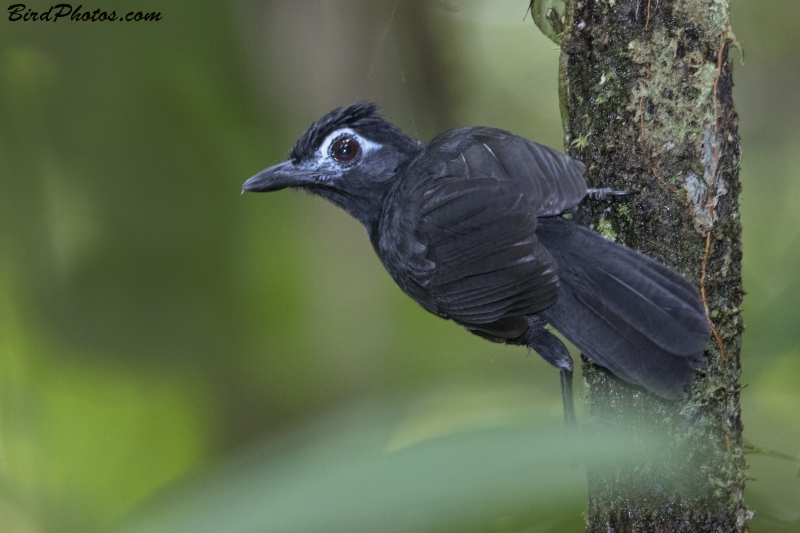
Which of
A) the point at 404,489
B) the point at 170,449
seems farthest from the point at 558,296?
the point at 170,449

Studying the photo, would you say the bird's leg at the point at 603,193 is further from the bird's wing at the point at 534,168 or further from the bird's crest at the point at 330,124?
the bird's crest at the point at 330,124

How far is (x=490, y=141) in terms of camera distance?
2184 mm

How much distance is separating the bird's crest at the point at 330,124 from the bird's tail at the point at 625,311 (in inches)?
32.9

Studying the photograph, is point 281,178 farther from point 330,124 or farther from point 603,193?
point 603,193

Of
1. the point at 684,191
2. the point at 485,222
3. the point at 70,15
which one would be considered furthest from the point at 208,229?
the point at 684,191

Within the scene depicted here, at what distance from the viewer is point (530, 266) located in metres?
1.97

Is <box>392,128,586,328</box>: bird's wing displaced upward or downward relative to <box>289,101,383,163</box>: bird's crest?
downward

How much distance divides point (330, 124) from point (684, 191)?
1.28m

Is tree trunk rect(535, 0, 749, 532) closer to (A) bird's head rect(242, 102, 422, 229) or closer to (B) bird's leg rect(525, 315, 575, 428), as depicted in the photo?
(B) bird's leg rect(525, 315, 575, 428)

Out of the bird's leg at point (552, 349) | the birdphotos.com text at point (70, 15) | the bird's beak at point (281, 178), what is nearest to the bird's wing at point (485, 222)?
the bird's leg at point (552, 349)

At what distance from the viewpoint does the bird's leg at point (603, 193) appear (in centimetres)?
204

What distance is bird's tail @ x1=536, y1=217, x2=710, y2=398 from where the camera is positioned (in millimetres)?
1880

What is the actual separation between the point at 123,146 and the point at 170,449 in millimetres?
1882

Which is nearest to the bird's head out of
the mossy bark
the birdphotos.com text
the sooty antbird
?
the sooty antbird
